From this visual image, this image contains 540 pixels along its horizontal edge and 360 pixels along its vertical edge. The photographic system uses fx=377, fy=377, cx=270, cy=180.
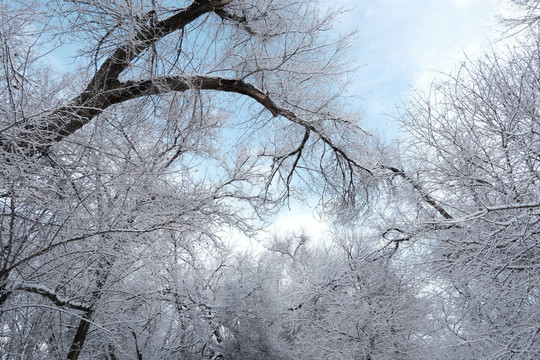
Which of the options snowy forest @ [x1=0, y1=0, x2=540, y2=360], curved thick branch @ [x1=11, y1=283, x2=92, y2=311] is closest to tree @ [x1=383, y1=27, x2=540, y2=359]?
snowy forest @ [x1=0, y1=0, x2=540, y2=360]

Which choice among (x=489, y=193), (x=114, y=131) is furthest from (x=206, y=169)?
(x=489, y=193)

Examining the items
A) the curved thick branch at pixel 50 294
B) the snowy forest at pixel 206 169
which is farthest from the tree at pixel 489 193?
the curved thick branch at pixel 50 294

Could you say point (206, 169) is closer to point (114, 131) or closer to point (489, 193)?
point (114, 131)

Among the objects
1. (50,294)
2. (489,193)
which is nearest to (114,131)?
(50,294)

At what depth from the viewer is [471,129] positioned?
4832 mm

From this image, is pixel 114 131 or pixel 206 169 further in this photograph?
pixel 206 169

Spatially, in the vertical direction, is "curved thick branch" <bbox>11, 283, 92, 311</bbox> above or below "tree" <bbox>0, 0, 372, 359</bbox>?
below

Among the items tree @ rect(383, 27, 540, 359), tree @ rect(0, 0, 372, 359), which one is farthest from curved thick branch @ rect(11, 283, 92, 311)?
tree @ rect(383, 27, 540, 359)

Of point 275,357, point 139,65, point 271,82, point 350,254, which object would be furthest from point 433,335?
point 139,65

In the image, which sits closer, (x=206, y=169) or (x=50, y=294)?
(x=50, y=294)

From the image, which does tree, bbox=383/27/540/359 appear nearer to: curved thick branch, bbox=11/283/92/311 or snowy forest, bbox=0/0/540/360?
snowy forest, bbox=0/0/540/360

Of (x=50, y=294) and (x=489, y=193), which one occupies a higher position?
(x=489, y=193)

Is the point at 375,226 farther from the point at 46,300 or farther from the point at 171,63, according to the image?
the point at 46,300

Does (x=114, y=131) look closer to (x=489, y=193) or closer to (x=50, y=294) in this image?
(x=50, y=294)
